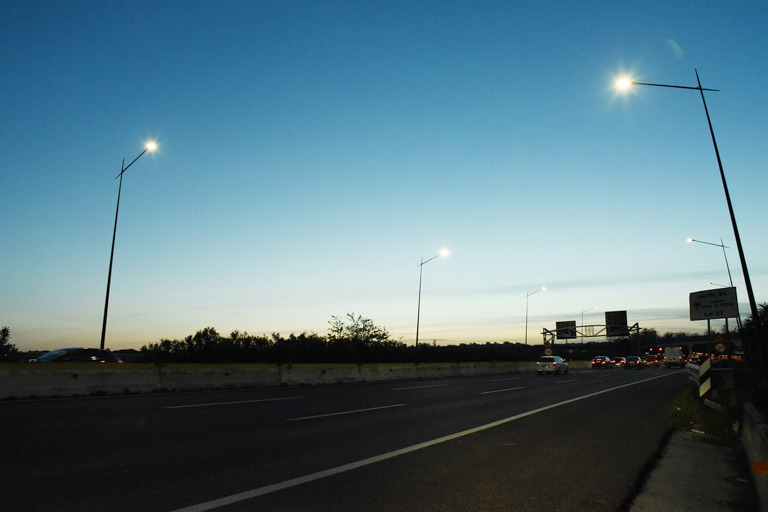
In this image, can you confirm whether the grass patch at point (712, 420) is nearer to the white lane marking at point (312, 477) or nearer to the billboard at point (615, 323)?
the white lane marking at point (312, 477)

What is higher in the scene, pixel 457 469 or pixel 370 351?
pixel 370 351

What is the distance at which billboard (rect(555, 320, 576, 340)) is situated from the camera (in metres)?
96.8

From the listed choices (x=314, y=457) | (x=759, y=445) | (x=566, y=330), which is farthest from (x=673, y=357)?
(x=314, y=457)

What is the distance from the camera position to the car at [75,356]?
737 inches

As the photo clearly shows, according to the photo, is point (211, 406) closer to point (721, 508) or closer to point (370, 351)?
point (721, 508)

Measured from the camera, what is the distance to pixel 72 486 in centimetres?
523

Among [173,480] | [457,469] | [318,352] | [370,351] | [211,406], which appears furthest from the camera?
→ [370,351]

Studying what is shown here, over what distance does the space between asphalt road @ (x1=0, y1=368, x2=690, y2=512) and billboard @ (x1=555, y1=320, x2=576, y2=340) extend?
8950 centimetres

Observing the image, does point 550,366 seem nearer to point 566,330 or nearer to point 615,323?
point 615,323

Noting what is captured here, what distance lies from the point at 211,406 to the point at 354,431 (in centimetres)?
514

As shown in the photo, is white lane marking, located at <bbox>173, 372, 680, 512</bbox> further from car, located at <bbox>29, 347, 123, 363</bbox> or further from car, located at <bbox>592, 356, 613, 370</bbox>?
car, located at <bbox>592, 356, 613, 370</bbox>

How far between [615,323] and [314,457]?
95675 millimetres

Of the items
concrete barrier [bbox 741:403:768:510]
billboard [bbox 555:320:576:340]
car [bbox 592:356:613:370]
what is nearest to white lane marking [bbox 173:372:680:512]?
concrete barrier [bbox 741:403:768:510]

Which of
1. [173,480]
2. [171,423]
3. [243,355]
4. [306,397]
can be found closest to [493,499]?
[173,480]
